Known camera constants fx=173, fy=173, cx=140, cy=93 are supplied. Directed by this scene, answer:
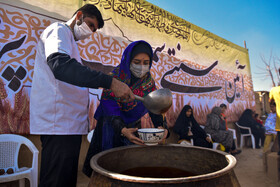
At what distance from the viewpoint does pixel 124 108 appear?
48.7 inches

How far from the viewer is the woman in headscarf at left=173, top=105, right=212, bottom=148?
321cm

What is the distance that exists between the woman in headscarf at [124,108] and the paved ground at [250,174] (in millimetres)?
1291

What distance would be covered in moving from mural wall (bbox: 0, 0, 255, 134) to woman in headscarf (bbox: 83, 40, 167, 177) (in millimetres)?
1071

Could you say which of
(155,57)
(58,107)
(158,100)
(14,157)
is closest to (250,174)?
(155,57)

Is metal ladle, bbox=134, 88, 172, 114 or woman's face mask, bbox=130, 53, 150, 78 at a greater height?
woman's face mask, bbox=130, 53, 150, 78

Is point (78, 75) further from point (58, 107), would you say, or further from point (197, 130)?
point (197, 130)

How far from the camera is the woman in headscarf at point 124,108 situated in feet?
3.73

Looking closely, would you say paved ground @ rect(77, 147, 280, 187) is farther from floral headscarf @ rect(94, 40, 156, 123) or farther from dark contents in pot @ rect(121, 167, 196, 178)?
dark contents in pot @ rect(121, 167, 196, 178)

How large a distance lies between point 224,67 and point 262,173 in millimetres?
2861

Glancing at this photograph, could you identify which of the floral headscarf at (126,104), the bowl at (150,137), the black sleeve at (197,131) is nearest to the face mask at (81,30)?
the floral headscarf at (126,104)

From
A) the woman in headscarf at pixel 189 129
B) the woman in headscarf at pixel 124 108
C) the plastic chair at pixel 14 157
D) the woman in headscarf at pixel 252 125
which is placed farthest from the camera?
the woman in headscarf at pixel 252 125

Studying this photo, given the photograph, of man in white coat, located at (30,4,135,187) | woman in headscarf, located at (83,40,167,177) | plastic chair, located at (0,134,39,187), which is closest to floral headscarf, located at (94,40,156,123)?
woman in headscarf, located at (83,40,167,177)

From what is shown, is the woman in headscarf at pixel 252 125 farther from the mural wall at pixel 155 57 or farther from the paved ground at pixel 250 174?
the paved ground at pixel 250 174

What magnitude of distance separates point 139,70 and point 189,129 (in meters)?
2.38
